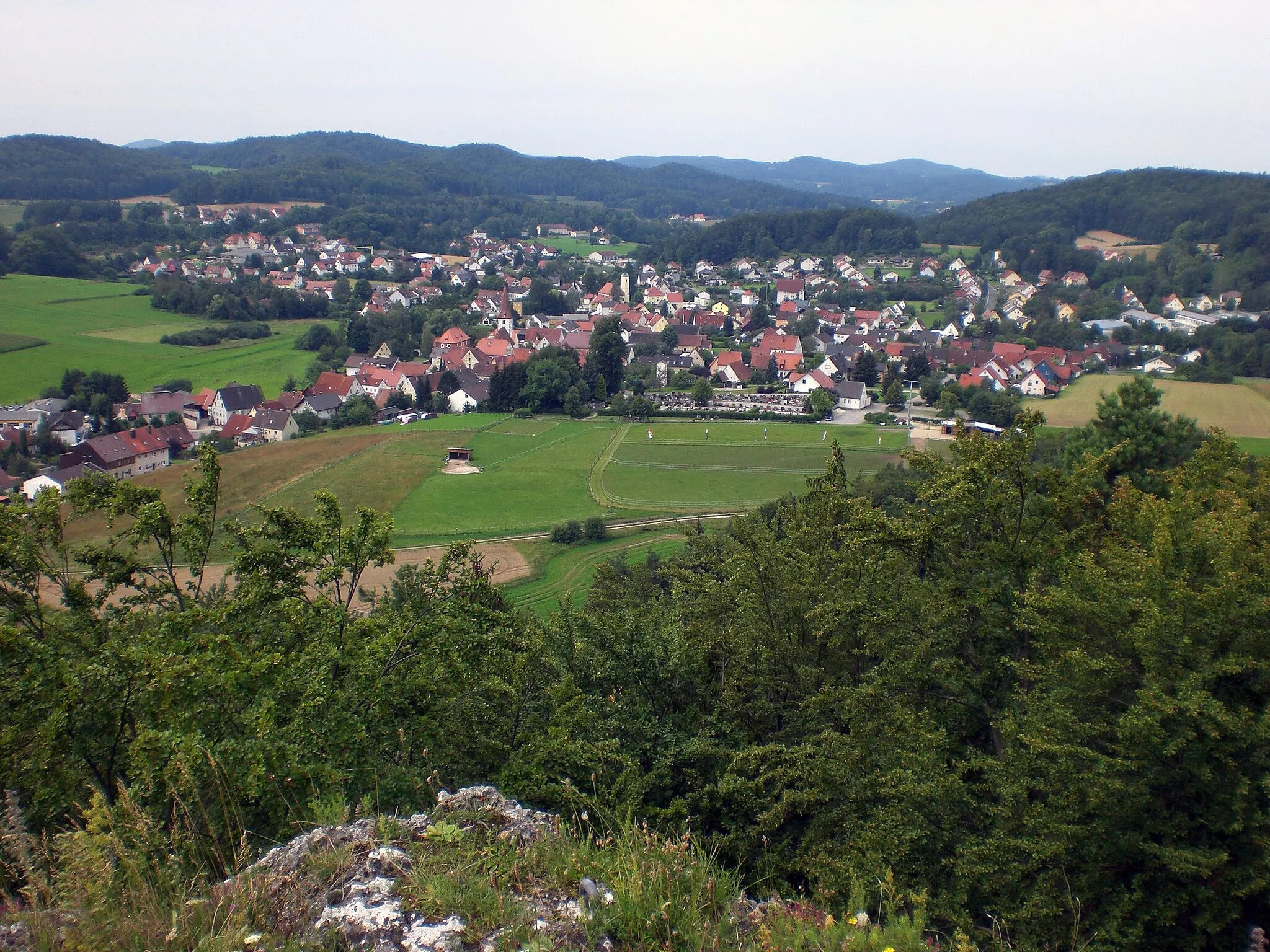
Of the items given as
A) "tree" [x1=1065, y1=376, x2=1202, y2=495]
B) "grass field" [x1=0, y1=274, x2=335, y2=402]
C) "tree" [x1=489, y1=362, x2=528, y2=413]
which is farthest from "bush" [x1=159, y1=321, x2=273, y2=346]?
"tree" [x1=1065, y1=376, x2=1202, y2=495]

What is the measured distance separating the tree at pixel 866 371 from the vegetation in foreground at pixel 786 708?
1741 inches

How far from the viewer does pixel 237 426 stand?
40906mm

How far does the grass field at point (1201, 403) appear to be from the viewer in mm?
38250

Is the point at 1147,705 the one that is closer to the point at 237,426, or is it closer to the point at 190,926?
the point at 190,926

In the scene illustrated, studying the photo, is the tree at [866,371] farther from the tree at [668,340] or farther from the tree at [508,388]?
the tree at [508,388]

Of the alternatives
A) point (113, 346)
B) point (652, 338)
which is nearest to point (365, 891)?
point (113, 346)

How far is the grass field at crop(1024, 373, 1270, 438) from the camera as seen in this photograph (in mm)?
38250

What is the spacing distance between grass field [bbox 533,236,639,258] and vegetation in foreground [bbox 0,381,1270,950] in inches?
4424

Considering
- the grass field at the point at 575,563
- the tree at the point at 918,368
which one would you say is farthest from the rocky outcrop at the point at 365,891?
the tree at the point at 918,368

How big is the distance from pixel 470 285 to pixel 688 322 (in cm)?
2708

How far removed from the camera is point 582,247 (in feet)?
408

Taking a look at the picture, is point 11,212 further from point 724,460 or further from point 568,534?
point 568,534

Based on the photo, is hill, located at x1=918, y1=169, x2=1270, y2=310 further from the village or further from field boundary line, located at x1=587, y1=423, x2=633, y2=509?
field boundary line, located at x1=587, y1=423, x2=633, y2=509

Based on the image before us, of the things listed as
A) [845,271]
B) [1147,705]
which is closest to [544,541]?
[1147,705]
